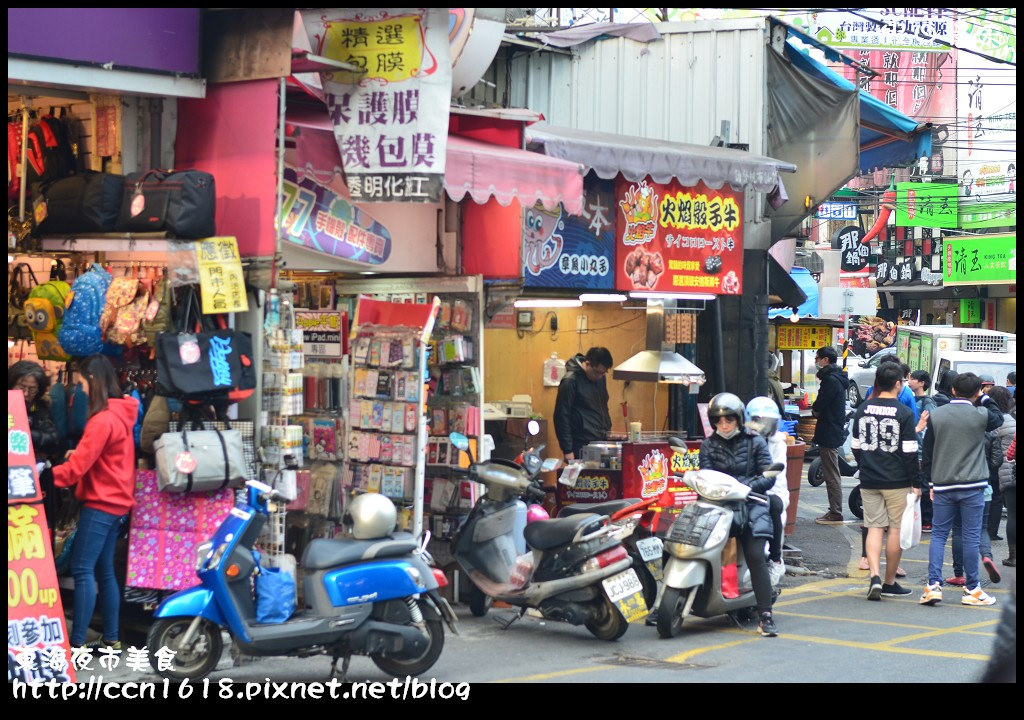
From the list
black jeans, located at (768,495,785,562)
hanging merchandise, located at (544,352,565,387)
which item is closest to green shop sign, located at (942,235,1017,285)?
hanging merchandise, located at (544,352,565,387)

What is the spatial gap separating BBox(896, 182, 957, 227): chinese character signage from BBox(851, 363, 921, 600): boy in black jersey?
30.3 meters

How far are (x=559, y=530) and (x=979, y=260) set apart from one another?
32.8 meters

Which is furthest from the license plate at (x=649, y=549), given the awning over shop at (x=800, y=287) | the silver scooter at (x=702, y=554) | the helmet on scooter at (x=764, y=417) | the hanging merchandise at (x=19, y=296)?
the awning over shop at (x=800, y=287)

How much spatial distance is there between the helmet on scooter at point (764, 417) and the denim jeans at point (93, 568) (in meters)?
5.20

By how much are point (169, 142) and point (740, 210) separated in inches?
259

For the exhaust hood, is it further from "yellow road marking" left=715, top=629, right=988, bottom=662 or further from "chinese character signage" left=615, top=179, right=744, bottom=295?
"yellow road marking" left=715, top=629, right=988, bottom=662

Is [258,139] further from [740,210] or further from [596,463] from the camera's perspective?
[740,210]

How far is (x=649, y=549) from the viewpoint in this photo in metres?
10.0

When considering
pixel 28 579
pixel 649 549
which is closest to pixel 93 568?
pixel 28 579

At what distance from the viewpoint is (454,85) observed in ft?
37.0

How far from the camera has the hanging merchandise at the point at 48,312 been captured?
29.5ft

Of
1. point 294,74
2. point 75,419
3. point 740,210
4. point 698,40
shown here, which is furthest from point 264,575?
point 698,40

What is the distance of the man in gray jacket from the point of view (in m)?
10.9

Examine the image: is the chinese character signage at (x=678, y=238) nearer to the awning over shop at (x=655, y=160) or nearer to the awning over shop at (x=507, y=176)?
the awning over shop at (x=655, y=160)
